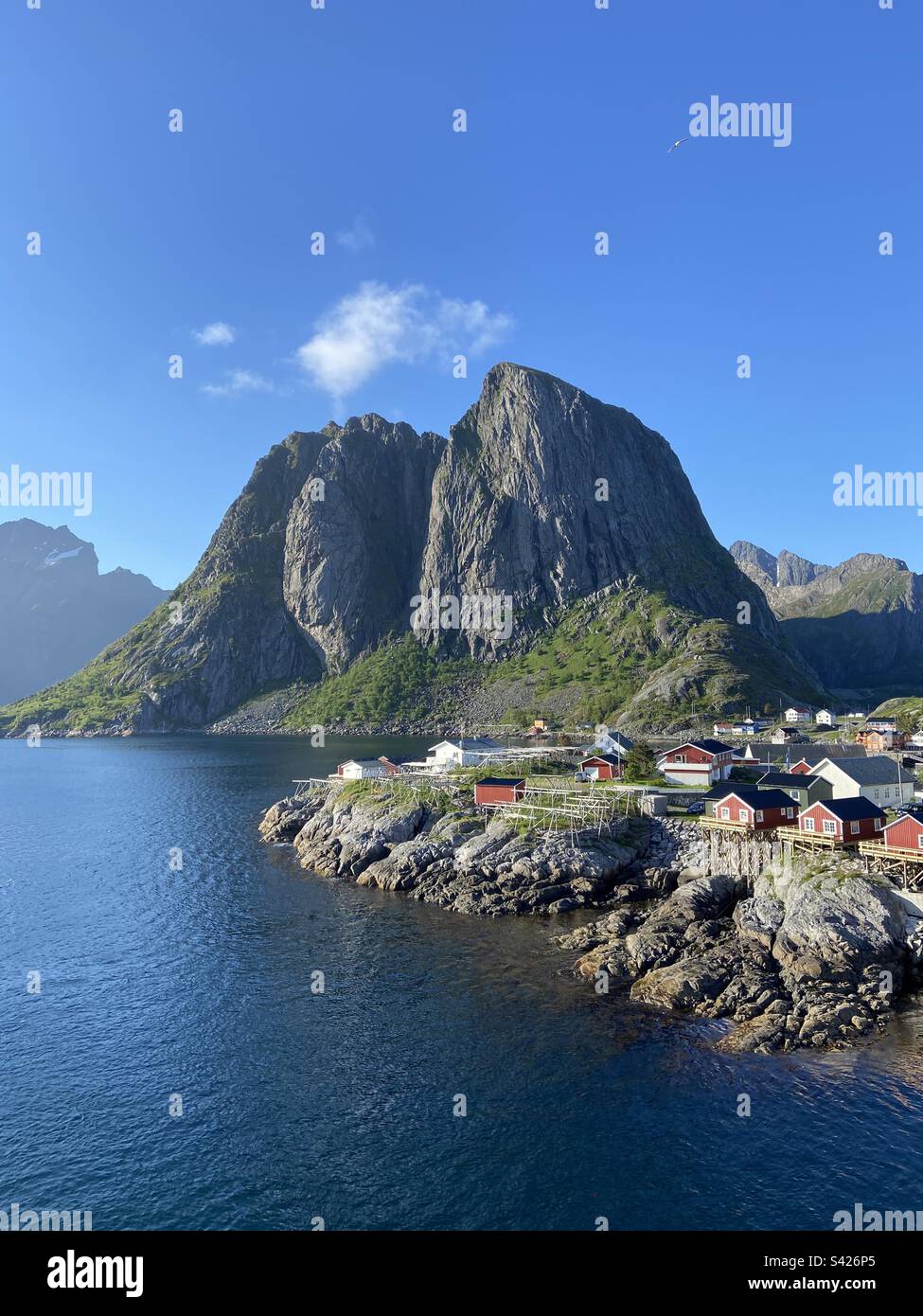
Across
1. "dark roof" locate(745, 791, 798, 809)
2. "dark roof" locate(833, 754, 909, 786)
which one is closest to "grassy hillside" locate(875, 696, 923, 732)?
"dark roof" locate(833, 754, 909, 786)

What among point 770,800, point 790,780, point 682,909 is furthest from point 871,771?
point 682,909

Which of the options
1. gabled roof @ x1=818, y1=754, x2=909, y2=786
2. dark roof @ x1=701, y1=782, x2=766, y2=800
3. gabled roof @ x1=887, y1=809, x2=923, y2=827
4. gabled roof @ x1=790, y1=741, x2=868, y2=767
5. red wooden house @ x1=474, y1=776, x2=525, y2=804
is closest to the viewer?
gabled roof @ x1=887, y1=809, x2=923, y2=827

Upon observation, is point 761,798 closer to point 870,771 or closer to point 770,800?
point 770,800

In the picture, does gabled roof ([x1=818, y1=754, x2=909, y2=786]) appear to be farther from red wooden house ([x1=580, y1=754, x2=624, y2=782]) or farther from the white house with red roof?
red wooden house ([x1=580, y1=754, x2=624, y2=782])

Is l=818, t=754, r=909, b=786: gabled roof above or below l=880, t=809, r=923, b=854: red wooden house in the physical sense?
above

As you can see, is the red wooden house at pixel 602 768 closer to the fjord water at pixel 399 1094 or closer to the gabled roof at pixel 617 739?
the gabled roof at pixel 617 739

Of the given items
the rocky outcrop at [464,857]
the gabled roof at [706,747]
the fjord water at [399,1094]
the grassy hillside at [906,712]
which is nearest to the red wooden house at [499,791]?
the rocky outcrop at [464,857]
